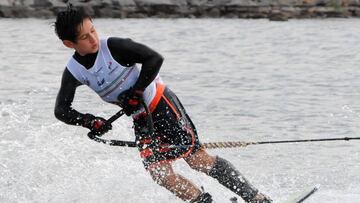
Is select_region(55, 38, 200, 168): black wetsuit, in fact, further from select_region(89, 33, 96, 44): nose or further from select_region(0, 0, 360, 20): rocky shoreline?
select_region(0, 0, 360, 20): rocky shoreline

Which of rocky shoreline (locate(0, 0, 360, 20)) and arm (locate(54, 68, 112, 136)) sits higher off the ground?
arm (locate(54, 68, 112, 136))

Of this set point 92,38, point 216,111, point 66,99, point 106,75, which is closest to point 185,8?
point 216,111

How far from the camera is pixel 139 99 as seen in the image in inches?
269

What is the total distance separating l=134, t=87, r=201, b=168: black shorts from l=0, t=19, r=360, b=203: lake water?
1482mm

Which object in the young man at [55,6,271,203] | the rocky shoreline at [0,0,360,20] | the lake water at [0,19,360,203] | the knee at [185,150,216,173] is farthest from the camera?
the rocky shoreline at [0,0,360,20]

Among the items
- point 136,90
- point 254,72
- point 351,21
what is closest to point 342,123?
point 136,90

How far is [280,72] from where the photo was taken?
23.9 metres

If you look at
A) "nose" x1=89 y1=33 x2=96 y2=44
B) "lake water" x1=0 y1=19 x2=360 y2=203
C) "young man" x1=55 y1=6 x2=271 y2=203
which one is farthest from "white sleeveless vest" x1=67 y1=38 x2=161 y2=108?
"lake water" x1=0 y1=19 x2=360 y2=203

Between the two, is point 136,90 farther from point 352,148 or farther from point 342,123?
point 342,123

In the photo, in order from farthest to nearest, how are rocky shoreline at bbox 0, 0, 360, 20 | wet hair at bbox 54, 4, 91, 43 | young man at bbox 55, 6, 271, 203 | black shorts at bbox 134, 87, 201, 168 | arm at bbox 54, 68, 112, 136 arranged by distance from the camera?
rocky shoreline at bbox 0, 0, 360, 20 → black shorts at bbox 134, 87, 201, 168 → arm at bbox 54, 68, 112, 136 → young man at bbox 55, 6, 271, 203 → wet hair at bbox 54, 4, 91, 43

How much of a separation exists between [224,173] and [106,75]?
3.79 feet

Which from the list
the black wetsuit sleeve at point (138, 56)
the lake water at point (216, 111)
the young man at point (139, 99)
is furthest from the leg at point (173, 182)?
the lake water at point (216, 111)

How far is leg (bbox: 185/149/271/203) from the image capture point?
7.19 metres

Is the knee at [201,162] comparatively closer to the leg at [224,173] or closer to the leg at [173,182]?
the leg at [224,173]
